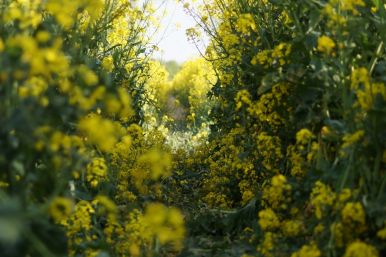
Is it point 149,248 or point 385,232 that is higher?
point 149,248

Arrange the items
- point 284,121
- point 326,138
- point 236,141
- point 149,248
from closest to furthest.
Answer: point 149,248, point 326,138, point 284,121, point 236,141

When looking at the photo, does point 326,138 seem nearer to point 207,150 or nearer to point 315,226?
point 315,226

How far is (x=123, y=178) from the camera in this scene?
4.52 meters

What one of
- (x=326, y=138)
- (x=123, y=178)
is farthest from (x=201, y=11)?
(x=326, y=138)

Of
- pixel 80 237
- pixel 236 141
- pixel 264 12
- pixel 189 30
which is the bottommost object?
pixel 80 237

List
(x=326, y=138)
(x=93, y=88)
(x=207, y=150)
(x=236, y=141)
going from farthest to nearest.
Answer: (x=207, y=150)
(x=236, y=141)
(x=326, y=138)
(x=93, y=88)

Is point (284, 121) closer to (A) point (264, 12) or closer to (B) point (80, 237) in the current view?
(A) point (264, 12)

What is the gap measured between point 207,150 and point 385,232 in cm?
407

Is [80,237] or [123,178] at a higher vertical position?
[123,178]

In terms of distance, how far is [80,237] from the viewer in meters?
3.12

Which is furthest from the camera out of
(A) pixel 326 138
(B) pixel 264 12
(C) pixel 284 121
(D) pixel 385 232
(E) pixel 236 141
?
(E) pixel 236 141

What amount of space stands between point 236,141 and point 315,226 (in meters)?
2.08

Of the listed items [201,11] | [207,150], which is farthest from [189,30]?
[207,150]

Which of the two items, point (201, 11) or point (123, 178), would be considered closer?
point (123, 178)
